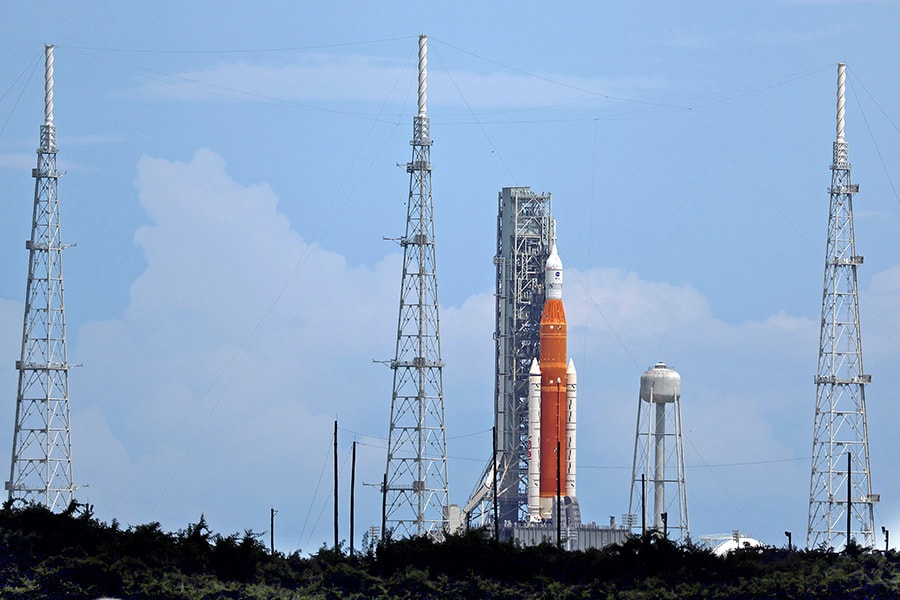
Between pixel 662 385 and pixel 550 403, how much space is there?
8.35 m

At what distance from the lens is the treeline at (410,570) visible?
36000mm

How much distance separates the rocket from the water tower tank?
7.11 meters

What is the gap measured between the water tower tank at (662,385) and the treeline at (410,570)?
53.6 m

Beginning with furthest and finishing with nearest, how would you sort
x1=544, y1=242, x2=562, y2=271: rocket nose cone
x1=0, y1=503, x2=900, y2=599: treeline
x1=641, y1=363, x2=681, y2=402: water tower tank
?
x1=544, y1=242, x2=562, y2=271: rocket nose cone → x1=641, y1=363, x2=681, y2=402: water tower tank → x1=0, y1=503, x2=900, y2=599: treeline

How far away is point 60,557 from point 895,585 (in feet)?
56.5

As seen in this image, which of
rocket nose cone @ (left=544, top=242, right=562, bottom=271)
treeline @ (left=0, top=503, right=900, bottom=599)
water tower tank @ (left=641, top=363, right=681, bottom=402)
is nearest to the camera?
treeline @ (left=0, top=503, right=900, bottom=599)

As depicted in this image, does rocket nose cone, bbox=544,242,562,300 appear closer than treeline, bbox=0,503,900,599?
No

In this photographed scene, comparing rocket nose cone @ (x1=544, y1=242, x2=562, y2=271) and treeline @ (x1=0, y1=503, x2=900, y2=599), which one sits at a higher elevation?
rocket nose cone @ (x1=544, y1=242, x2=562, y2=271)

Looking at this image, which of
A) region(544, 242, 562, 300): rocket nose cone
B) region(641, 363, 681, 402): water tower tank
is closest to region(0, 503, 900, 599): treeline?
region(641, 363, 681, 402): water tower tank

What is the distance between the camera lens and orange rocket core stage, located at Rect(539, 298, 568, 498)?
3915 inches

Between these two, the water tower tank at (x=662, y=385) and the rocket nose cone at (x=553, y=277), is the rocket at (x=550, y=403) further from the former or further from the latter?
the water tower tank at (x=662, y=385)

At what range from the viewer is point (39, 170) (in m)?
78.2

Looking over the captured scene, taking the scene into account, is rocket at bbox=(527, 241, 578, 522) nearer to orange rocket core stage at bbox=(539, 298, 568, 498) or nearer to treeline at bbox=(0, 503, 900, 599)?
orange rocket core stage at bbox=(539, 298, 568, 498)

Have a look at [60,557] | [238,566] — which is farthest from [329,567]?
[60,557]
